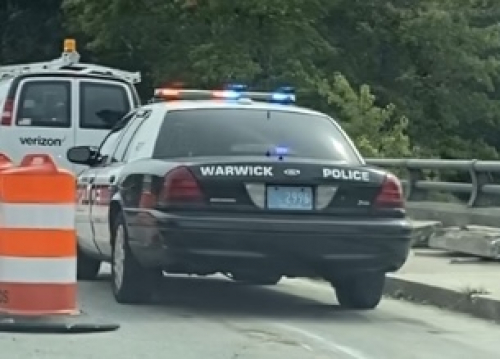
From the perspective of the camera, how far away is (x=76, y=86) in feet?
59.5

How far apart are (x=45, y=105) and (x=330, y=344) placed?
964 centimetres

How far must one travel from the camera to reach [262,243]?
10.0 meters

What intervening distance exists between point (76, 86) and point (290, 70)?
10.7m

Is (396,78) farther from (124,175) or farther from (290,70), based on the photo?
(124,175)

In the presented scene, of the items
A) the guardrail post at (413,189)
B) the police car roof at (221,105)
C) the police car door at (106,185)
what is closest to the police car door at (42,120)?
the guardrail post at (413,189)

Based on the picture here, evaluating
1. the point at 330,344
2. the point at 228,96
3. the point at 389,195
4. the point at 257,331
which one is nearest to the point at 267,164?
the point at 389,195

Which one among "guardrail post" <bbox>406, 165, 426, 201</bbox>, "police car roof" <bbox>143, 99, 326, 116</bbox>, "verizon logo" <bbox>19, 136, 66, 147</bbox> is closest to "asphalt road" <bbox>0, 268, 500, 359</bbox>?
"police car roof" <bbox>143, 99, 326, 116</bbox>

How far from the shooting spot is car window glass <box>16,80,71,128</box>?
17.9m

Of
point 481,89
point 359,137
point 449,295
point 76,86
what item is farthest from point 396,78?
point 449,295

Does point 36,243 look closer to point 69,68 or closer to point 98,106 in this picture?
point 98,106

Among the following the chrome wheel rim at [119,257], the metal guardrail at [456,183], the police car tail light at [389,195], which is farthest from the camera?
the metal guardrail at [456,183]

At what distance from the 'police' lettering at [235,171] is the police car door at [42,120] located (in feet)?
25.8

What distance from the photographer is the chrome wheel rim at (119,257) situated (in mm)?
10797

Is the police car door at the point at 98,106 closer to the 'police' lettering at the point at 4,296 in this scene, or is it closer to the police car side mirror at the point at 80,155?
the police car side mirror at the point at 80,155
